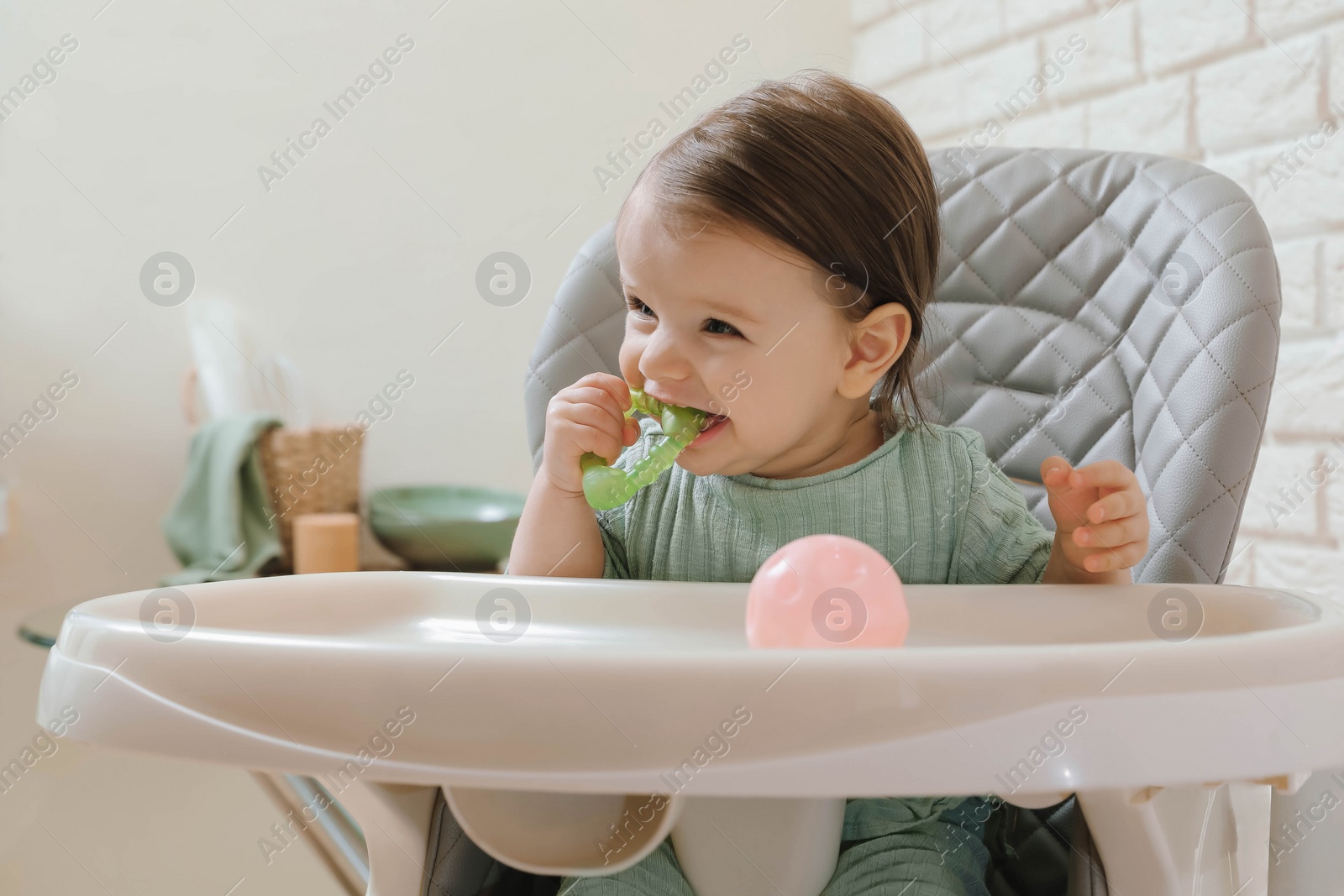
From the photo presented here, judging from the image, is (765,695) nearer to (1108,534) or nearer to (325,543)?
(1108,534)

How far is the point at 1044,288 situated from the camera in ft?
3.04

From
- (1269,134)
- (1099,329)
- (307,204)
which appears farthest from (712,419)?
(307,204)

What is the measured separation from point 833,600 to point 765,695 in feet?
0.59

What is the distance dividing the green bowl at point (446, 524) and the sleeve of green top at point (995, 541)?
0.90 m

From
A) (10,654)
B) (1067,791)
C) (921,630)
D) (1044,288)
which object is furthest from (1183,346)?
(10,654)

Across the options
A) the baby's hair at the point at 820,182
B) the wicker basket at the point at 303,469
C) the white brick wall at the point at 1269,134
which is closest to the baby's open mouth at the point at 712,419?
the baby's hair at the point at 820,182

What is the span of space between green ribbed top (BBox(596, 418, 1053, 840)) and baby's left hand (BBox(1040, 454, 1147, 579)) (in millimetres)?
74

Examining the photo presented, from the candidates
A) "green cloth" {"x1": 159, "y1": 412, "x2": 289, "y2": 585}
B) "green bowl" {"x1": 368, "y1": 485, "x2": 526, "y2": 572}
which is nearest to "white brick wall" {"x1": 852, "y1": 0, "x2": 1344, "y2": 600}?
"green bowl" {"x1": 368, "y1": 485, "x2": 526, "y2": 572}

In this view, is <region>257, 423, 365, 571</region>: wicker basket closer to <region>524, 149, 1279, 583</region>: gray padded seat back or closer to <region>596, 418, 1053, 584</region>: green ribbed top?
<region>524, 149, 1279, 583</region>: gray padded seat back

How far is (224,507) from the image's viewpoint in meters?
1.52

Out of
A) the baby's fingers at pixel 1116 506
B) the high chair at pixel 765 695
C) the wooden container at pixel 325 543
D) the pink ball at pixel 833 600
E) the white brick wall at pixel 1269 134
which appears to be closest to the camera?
the high chair at pixel 765 695

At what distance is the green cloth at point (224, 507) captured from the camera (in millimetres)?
1510

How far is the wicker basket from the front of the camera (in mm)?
1533

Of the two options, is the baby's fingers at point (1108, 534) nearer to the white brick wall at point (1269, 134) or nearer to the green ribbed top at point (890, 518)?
the green ribbed top at point (890, 518)
